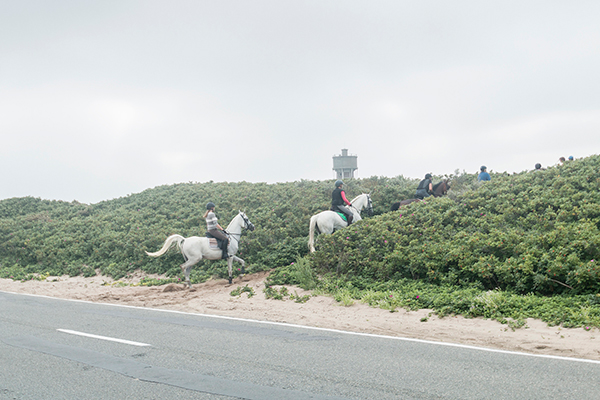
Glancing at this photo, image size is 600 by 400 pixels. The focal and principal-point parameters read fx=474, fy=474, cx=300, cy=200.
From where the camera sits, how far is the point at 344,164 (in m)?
64.5

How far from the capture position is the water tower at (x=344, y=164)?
64.5m

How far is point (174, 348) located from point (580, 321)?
7.68m

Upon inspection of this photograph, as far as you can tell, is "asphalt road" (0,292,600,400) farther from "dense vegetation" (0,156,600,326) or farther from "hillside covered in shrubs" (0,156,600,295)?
"hillside covered in shrubs" (0,156,600,295)

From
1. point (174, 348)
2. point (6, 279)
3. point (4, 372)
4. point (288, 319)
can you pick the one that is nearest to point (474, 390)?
point (174, 348)

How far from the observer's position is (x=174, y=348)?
8.46 meters

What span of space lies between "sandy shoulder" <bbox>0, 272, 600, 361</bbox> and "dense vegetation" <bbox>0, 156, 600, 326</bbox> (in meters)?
0.45

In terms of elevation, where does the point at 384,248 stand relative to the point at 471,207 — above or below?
below

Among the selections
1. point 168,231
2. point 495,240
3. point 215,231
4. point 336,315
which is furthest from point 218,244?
point 495,240

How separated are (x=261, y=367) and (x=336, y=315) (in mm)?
4677

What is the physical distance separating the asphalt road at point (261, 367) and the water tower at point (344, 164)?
55.0 m

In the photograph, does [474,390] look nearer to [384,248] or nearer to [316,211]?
[384,248]

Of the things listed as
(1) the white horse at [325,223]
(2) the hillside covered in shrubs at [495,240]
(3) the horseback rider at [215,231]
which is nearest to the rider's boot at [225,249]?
(3) the horseback rider at [215,231]

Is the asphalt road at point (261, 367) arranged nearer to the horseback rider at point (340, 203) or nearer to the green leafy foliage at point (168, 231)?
the green leafy foliage at point (168, 231)

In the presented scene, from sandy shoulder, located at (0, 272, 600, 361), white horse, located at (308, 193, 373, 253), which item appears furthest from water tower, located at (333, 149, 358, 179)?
sandy shoulder, located at (0, 272, 600, 361)
